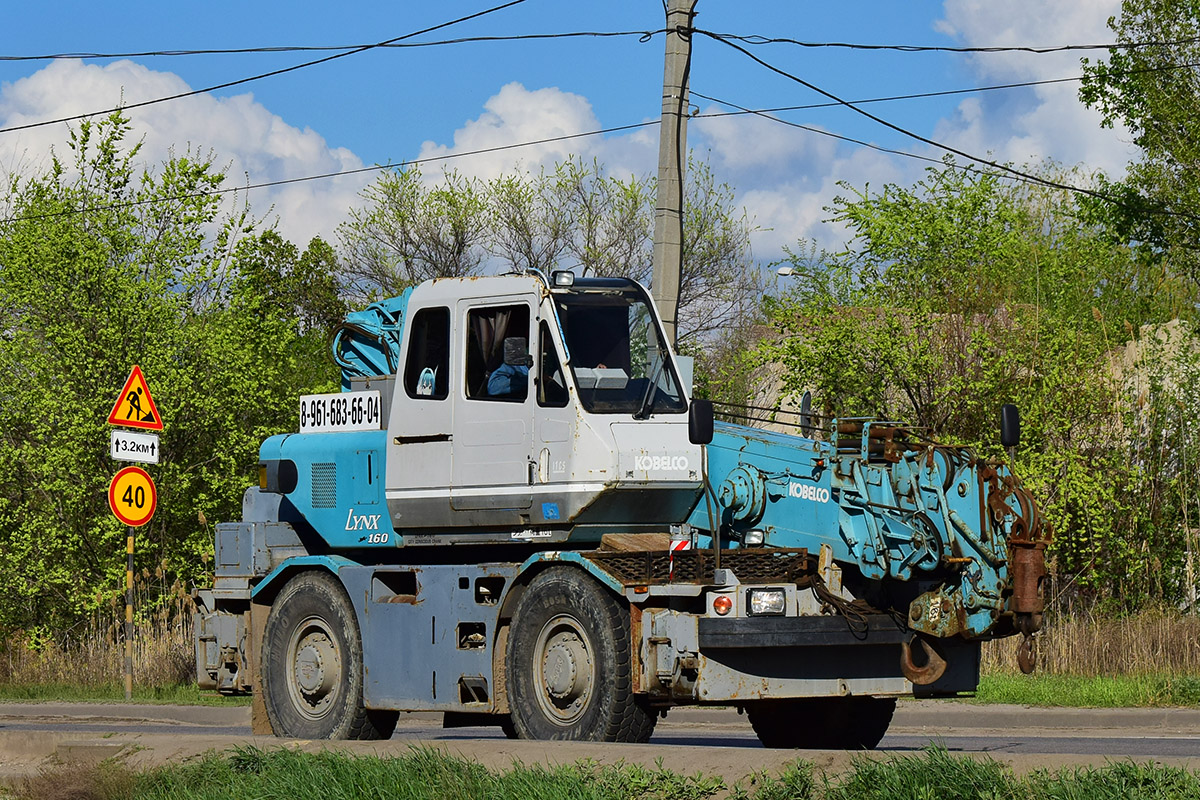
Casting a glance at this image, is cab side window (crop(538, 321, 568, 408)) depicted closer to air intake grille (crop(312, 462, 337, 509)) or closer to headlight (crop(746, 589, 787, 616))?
headlight (crop(746, 589, 787, 616))

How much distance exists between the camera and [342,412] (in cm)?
1346

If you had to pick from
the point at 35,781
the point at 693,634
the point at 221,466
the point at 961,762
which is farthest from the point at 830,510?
the point at 221,466

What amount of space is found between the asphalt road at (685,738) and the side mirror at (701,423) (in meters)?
1.93

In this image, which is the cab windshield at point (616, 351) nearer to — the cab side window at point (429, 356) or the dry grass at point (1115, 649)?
the cab side window at point (429, 356)

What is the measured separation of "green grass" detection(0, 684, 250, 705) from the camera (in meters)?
20.5

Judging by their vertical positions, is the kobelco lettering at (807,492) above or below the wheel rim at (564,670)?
above

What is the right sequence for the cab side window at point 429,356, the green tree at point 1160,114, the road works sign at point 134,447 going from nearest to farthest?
the cab side window at point 429,356 < the road works sign at point 134,447 < the green tree at point 1160,114

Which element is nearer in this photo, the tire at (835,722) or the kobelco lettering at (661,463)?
the kobelco lettering at (661,463)

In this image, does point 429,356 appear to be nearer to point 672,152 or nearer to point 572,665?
point 572,665

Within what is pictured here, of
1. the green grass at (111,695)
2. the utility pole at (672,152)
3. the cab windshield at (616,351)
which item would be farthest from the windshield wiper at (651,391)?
the green grass at (111,695)

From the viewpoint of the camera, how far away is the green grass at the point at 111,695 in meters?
20.5

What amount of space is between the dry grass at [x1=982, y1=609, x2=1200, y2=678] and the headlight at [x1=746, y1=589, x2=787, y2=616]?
349 inches

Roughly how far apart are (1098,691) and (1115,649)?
2.18 metres

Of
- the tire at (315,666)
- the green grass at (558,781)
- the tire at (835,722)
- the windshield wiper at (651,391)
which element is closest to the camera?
the green grass at (558,781)
